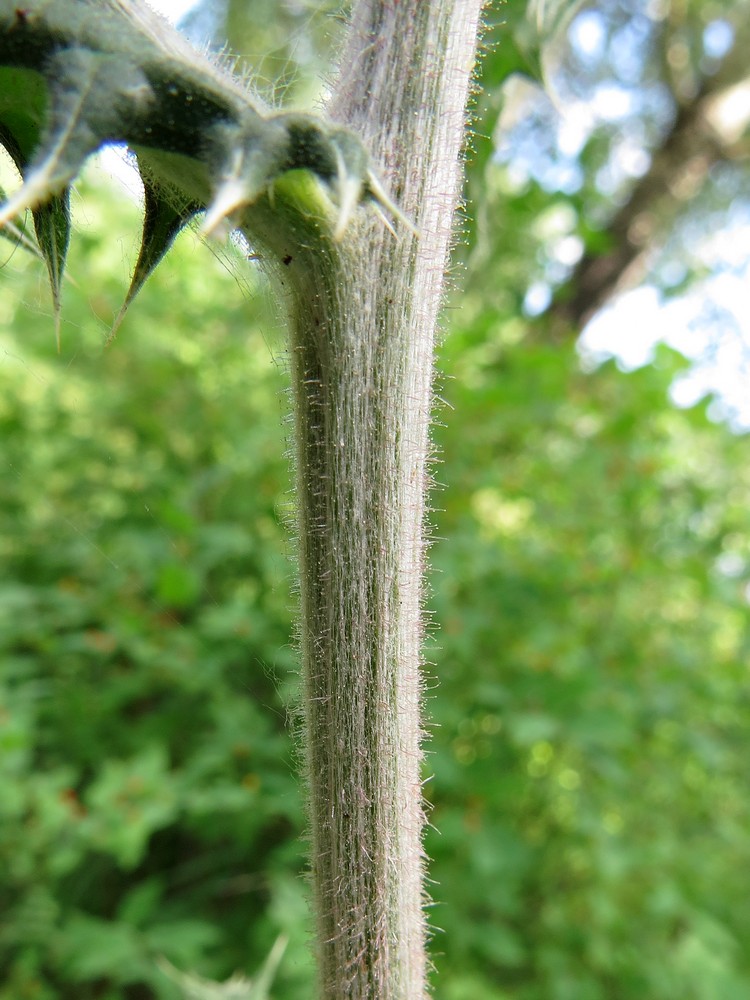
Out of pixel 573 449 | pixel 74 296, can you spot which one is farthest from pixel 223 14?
pixel 573 449

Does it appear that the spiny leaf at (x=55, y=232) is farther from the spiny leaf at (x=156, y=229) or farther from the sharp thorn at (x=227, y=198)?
the sharp thorn at (x=227, y=198)

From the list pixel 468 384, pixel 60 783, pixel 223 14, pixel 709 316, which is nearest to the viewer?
pixel 60 783

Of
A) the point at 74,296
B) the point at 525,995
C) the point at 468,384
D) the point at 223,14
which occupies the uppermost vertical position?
the point at 223,14

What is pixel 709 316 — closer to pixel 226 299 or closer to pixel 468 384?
Answer: pixel 468 384

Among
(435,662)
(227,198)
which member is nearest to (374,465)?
(227,198)

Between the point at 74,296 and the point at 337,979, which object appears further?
the point at 74,296

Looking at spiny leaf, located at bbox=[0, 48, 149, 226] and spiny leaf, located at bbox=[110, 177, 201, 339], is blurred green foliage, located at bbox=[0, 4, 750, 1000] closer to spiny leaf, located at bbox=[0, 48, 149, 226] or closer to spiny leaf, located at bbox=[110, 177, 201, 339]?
spiny leaf, located at bbox=[110, 177, 201, 339]

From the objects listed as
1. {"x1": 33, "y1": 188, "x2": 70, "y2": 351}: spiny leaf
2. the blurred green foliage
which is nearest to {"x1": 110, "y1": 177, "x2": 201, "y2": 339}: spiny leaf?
{"x1": 33, "y1": 188, "x2": 70, "y2": 351}: spiny leaf

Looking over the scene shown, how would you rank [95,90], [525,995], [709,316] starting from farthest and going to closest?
[709,316]
[525,995]
[95,90]
